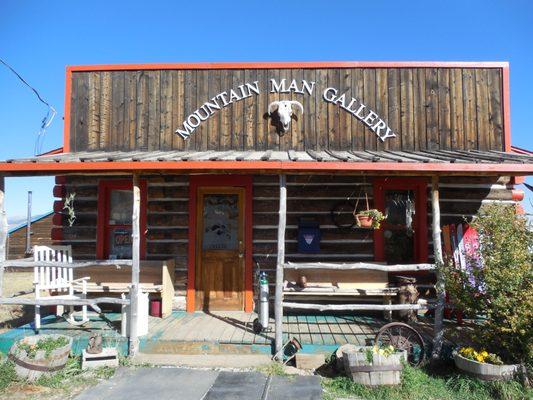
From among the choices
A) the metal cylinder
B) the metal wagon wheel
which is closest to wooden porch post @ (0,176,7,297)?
the metal cylinder

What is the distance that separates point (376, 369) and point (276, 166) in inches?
109

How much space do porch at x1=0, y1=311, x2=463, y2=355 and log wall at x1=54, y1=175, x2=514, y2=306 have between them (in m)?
0.99

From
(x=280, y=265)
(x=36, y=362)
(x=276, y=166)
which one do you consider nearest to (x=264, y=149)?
(x=276, y=166)

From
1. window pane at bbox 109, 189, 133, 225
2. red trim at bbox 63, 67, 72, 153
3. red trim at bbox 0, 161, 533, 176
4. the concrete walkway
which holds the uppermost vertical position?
red trim at bbox 63, 67, 72, 153

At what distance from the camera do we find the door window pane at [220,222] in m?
7.75

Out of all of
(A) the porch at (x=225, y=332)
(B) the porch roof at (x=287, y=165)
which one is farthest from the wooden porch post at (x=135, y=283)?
(B) the porch roof at (x=287, y=165)

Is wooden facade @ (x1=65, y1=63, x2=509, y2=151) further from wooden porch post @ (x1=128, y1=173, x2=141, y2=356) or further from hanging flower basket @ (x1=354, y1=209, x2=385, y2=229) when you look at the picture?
wooden porch post @ (x1=128, y1=173, x2=141, y2=356)

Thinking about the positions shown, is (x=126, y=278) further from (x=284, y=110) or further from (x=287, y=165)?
(x=284, y=110)

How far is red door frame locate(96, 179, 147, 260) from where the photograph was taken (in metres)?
7.74

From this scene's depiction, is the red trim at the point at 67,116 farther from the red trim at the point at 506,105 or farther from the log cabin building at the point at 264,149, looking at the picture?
the red trim at the point at 506,105

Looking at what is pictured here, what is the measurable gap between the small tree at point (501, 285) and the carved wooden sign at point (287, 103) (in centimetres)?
313

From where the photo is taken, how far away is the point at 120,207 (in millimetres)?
7945

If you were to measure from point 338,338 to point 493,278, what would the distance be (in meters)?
2.24

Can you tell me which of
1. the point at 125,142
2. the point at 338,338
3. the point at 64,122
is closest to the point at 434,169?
the point at 338,338
